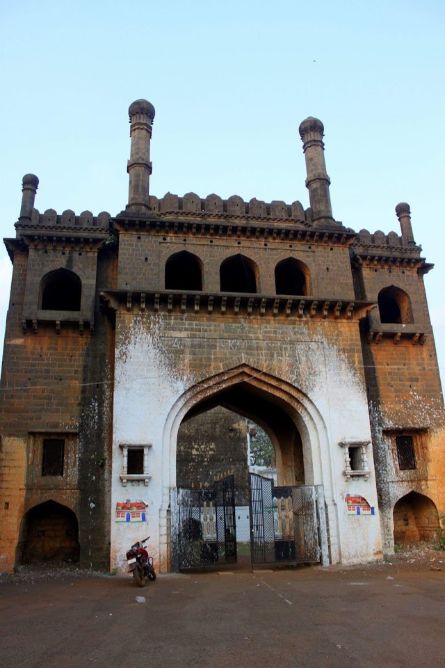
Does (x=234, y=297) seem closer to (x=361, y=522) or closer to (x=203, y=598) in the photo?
(x=361, y=522)

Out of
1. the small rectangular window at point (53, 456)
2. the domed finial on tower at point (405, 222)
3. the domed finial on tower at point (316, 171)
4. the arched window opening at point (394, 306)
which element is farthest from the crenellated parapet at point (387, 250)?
the small rectangular window at point (53, 456)

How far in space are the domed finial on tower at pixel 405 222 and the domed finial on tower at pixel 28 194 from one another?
11216 millimetres

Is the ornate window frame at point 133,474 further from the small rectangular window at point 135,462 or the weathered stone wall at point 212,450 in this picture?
the weathered stone wall at point 212,450

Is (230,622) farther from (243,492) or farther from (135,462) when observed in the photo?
(243,492)

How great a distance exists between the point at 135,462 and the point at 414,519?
781cm

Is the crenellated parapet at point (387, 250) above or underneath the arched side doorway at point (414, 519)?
above

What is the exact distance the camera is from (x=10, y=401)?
13266 millimetres

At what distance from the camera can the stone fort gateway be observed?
41.8 ft

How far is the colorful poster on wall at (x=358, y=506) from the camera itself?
1295 centimetres

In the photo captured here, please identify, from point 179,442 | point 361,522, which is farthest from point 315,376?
point 179,442

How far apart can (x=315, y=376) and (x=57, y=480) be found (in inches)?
269

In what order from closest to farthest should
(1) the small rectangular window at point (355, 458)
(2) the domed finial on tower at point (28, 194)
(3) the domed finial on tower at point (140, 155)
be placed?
(1) the small rectangular window at point (355, 458) → (3) the domed finial on tower at point (140, 155) → (2) the domed finial on tower at point (28, 194)

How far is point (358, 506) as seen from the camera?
13.0 m

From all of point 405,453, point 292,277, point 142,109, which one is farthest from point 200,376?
point 142,109
